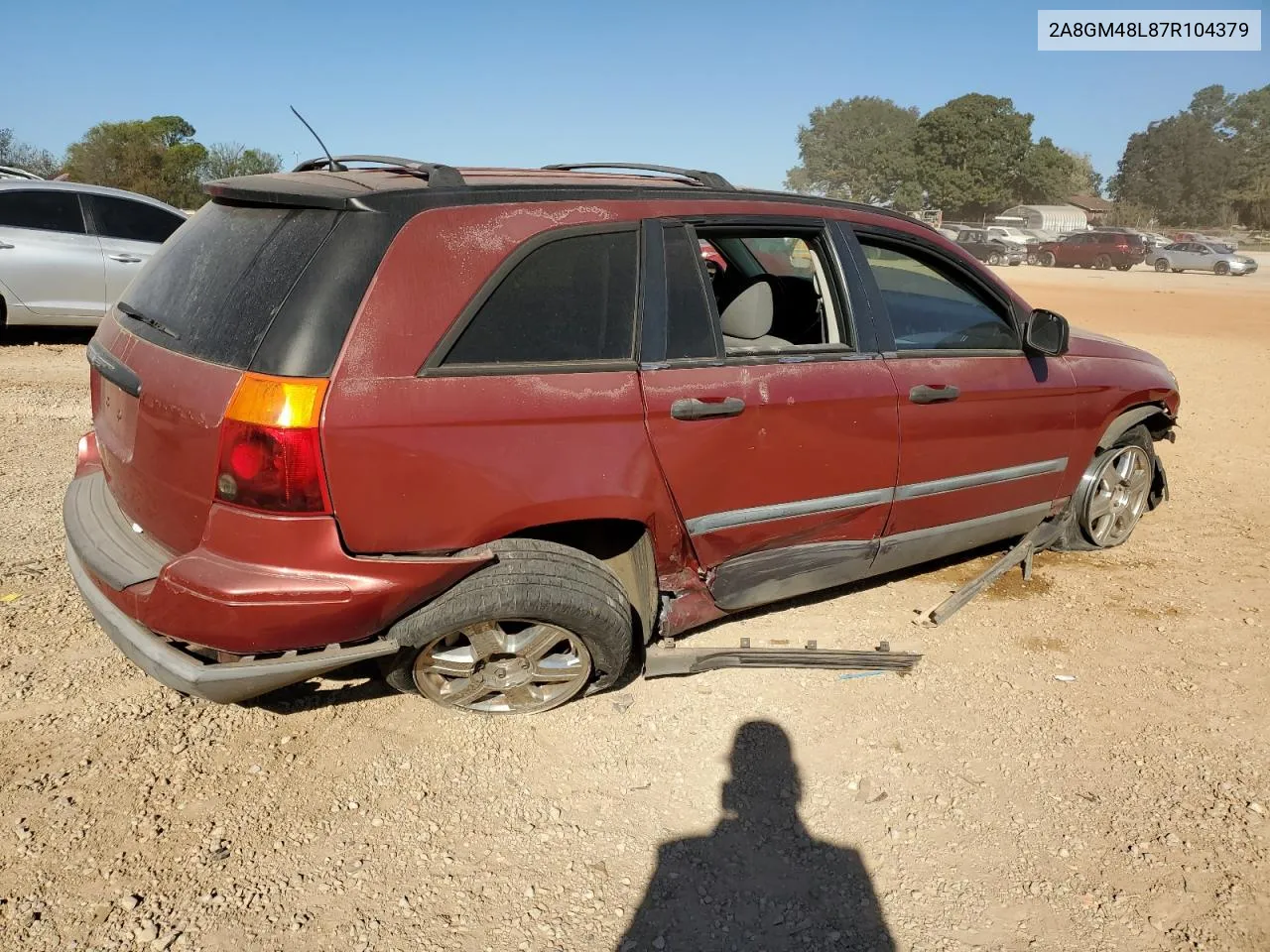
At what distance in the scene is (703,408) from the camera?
9.45 ft

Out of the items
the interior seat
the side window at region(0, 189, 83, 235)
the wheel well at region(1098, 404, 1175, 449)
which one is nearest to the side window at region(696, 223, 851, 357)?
the interior seat

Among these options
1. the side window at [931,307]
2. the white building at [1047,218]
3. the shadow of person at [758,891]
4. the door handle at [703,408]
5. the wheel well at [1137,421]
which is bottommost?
the shadow of person at [758,891]

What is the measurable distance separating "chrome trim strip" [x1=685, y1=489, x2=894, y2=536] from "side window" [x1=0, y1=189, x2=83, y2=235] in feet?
25.7

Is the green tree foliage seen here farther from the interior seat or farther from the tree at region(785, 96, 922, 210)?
the interior seat

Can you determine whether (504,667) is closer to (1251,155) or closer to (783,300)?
(783,300)

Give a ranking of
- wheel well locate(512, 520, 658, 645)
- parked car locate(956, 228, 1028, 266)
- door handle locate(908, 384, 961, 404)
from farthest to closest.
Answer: parked car locate(956, 228, 1028, 266) < door handle locate(908, 384, 961, 404) < wheel well locate(512, 520, 658, 645)

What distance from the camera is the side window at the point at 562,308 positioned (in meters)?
2.60

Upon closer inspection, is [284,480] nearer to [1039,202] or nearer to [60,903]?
[60,903]

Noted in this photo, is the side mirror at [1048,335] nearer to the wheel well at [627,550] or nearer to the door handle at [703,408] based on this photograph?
the door handle at [703,408]

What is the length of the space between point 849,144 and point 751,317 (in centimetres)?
10866

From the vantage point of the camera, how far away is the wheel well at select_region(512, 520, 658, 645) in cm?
297

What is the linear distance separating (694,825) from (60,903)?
66.1 inches

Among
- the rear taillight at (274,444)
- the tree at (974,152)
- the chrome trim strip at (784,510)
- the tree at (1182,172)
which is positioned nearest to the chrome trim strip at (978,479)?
the chrome trim strip at (784,510)

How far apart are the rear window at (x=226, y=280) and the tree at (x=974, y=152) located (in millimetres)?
80101
